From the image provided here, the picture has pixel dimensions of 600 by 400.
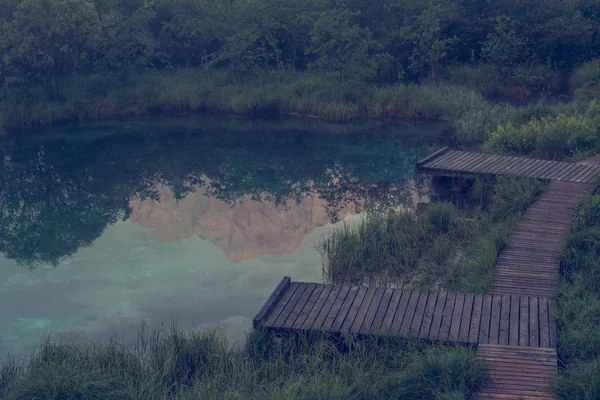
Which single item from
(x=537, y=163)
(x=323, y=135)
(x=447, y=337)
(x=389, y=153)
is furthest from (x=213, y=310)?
(x=323, y=135)

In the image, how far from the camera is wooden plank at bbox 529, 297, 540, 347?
775 cm

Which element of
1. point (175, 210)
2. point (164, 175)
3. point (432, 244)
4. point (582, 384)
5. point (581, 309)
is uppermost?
point (582, 384)

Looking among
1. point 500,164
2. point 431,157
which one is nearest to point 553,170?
point 500,164

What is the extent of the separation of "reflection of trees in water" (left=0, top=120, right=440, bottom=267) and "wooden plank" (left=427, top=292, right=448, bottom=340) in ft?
20.0

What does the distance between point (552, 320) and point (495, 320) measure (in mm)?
669

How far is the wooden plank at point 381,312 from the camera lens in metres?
8.16

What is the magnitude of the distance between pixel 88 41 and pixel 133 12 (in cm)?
514

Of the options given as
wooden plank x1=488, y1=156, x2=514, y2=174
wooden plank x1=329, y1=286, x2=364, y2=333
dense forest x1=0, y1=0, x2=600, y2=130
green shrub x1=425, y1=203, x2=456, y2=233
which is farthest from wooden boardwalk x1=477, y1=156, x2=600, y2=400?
dense forest x1=0, y1=0, x2=600, y2=130

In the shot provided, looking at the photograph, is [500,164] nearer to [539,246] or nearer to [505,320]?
[539,246]

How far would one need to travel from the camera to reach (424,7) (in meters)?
29.1

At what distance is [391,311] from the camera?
859cm

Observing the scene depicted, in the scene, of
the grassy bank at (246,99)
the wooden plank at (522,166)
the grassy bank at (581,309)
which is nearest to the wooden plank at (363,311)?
the grassy bank at (581,309)

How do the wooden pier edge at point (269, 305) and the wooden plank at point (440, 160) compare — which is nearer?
the wooden pier edge at point (269, 305)

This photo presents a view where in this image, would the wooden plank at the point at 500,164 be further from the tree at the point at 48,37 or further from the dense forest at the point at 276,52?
the tree at the point at 48,37
